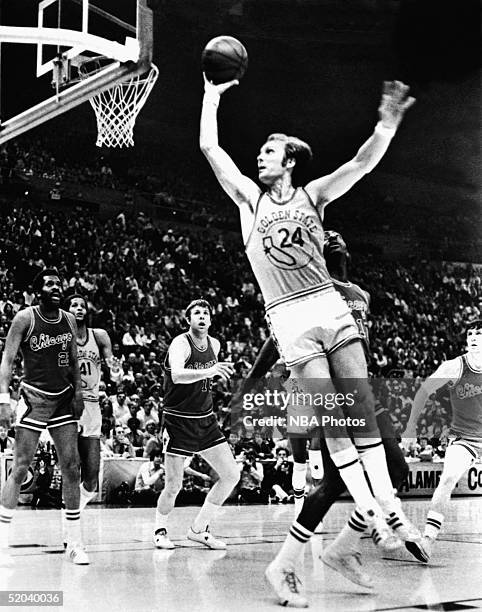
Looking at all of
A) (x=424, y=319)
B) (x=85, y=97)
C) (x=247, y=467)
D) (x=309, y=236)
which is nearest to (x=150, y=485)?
(x=247, y=467)

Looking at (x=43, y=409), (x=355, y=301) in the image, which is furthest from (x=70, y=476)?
(x=355, y=301)

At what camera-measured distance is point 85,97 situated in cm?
617

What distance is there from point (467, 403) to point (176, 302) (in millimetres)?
8706

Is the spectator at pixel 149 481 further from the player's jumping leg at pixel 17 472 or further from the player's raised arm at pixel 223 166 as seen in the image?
the player's raised arm at pixel 223 166

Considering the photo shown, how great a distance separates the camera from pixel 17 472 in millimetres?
5574

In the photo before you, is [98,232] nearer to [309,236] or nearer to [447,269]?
[447,269]

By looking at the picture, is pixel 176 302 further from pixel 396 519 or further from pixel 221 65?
pixel 396 519

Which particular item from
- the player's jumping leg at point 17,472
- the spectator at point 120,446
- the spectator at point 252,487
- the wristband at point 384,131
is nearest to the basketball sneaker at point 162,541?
the player's jumping leg at point 17,472

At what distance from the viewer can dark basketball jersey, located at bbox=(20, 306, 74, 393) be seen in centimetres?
575

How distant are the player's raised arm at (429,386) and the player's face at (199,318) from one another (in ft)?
5.56

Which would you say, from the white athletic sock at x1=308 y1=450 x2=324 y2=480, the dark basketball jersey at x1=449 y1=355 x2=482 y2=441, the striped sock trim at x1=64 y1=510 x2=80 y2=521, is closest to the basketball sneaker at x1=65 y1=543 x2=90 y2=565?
→ the striped sock trim at x1=64 y1=510 x2=80 y2=521

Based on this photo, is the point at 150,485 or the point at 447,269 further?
the point at 447,269

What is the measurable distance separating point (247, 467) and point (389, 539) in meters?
7.43

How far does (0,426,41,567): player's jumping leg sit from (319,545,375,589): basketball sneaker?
84.8 inches
